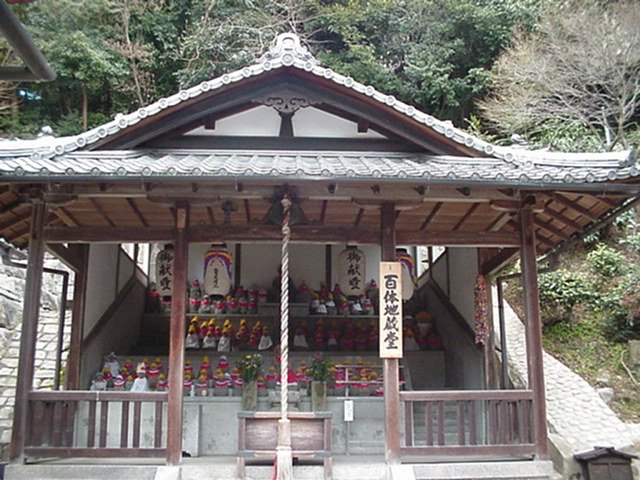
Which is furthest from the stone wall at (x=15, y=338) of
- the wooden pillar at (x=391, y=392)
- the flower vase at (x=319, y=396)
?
the wooden pillar at (x=391, y=392)

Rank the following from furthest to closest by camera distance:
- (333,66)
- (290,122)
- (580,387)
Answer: (333,66) → (580,387) → (290,122)

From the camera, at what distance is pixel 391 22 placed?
2330cm

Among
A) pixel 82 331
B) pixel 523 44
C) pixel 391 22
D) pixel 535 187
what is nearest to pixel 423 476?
pixel 535 187

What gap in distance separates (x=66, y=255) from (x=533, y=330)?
7.02m

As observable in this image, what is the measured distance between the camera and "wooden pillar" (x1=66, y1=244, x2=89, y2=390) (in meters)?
9.84

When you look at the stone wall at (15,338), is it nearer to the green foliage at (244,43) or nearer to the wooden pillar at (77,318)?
the wooden pillar at (77,318)

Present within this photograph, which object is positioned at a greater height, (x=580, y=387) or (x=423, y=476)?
(x=580, y=387)

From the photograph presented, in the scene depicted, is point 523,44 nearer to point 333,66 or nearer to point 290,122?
point 333,66

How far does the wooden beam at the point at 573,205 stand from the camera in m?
7.89

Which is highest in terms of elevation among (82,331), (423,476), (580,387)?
(82,331)

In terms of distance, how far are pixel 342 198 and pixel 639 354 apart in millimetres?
8422

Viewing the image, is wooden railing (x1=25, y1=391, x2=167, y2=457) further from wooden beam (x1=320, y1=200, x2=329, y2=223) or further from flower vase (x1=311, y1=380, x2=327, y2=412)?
wooden beam (x1=320, y1=200, x2=329, y2=223)

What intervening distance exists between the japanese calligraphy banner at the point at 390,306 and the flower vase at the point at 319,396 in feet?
7.83

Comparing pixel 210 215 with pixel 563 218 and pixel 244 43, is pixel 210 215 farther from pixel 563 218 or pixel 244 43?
pixel 244 43
